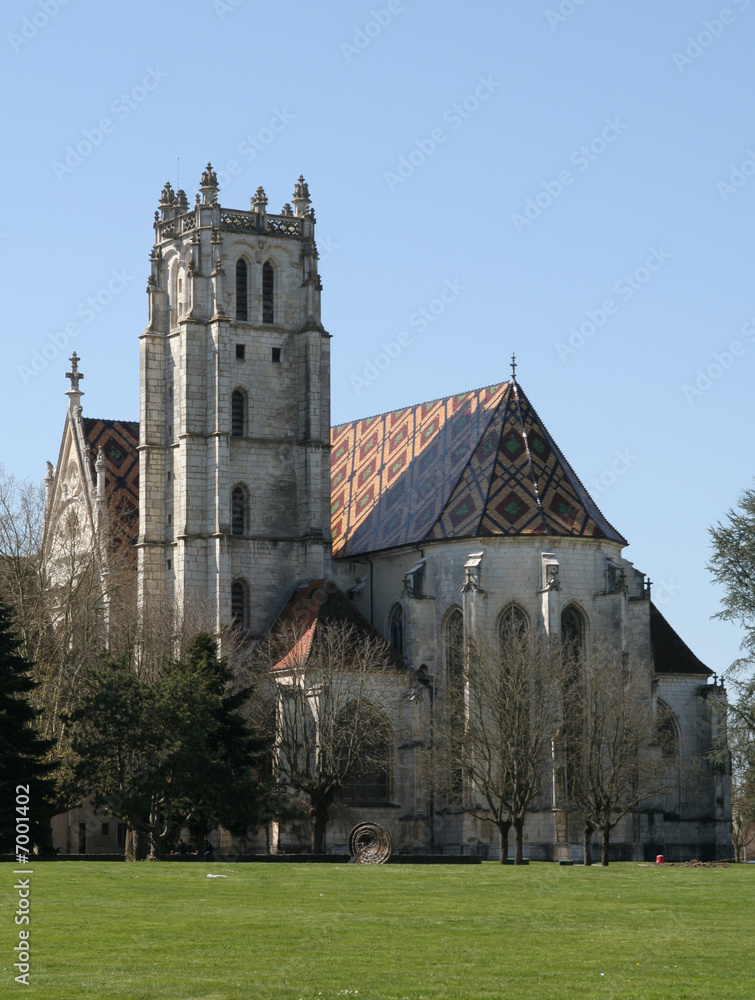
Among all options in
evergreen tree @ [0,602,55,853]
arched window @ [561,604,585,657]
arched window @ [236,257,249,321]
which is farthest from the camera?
arched window @ [236,257,249,321]

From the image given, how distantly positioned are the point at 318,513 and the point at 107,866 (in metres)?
28.5

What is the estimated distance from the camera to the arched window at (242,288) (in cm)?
6581

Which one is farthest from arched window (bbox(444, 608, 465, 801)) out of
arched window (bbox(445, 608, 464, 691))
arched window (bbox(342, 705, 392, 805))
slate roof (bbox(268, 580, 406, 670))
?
arched window (bbox(342, 705, 392, 805))

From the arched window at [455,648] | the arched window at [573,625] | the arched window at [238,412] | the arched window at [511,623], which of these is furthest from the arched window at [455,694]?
the arched window at [238,412]

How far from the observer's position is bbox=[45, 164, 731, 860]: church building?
59406 millimetres

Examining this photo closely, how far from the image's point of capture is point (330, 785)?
2156 inches

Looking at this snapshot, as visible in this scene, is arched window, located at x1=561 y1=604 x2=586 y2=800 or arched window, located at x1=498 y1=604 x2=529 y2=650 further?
arched window, located at x1=498 y1=604 x2=529 y2=650

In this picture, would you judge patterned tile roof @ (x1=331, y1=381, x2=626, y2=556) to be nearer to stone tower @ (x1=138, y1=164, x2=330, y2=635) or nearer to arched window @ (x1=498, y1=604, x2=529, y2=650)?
arched window @ (x1=498, y1=604, x2=529, y2=650)

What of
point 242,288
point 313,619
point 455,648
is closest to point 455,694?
point 455,648

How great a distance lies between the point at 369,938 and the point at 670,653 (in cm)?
4413

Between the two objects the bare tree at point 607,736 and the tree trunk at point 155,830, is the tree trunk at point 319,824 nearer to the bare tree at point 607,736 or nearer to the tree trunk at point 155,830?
the bare tree at point 607,736

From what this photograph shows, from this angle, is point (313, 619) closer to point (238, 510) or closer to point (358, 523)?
point (238, 510)

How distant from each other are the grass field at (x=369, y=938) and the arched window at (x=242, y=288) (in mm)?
33679

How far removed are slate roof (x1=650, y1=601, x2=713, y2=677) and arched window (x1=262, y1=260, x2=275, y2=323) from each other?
18.4 m
